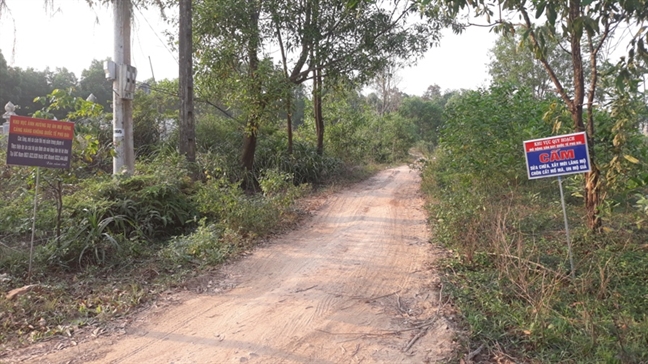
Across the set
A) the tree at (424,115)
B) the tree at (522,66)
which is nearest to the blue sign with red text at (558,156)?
the tree at (522,66)

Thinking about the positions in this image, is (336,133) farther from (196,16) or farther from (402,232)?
(402,232)

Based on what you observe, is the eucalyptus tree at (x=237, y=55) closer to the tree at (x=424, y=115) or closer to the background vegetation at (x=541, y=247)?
the background vegetation at (x=541, y=247)

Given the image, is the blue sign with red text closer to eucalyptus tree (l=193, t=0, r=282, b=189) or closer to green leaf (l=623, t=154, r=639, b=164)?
green leaf (l=623, t=154, r=639, b=164)

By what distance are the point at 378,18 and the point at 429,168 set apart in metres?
5.01

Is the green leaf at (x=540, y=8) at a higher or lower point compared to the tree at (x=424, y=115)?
lower

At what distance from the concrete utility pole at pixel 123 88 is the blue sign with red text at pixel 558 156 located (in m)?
7.07

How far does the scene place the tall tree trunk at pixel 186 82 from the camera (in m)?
9.08

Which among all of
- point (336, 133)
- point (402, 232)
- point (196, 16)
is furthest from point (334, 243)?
point (336, 133)

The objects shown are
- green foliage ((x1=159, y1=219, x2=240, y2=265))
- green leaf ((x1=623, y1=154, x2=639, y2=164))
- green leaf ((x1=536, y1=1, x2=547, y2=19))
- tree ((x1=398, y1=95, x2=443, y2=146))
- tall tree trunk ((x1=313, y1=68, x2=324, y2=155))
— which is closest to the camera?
green leaf ((x1=536, y1=1, x2=547, y2=19))

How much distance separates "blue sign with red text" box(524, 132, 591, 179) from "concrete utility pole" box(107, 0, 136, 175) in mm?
7070

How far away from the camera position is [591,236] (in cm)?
623

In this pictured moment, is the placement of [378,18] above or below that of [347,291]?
Result: above

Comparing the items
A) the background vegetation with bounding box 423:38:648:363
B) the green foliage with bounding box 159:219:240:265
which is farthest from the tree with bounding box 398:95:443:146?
the green foliage with bounding box 159:219:240:265

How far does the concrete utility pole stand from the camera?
8586 mm
